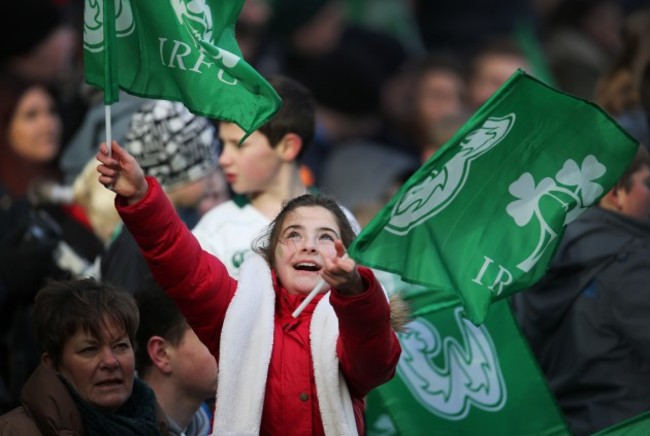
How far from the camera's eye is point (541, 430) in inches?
303

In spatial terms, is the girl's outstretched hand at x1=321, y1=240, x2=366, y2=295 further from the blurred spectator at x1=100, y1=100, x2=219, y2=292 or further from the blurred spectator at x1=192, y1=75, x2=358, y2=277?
the blurred spectator at x1=100, y1=100, x2=219, y2=292

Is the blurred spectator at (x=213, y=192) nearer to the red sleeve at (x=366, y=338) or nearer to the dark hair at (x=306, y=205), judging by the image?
the dark hair at (x=306, y=205)

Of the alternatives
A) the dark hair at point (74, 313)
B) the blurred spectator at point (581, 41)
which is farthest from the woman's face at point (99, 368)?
the blurred spectator at point (581, 41)

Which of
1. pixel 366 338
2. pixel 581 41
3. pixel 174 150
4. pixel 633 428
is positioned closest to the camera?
pixel 366 338

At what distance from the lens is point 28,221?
8922mm

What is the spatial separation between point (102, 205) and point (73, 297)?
247 cm

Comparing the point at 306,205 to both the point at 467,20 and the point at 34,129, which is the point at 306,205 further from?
the point at 467,20

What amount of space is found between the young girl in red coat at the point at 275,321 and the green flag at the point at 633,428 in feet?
3.65

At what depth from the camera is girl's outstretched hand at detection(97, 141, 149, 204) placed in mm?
6195

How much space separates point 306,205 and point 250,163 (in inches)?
57.2

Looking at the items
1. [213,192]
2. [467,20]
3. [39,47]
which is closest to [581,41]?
[467,20]

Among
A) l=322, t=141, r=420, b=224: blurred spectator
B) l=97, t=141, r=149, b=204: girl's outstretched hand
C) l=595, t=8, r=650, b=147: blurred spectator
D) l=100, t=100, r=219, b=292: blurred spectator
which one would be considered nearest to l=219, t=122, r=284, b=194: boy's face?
l=100, t=100, r=219, b=292: blurred spectator

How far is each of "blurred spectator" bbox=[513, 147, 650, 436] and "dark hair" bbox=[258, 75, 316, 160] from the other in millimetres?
1267

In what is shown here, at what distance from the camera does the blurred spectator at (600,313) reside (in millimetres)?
7906
